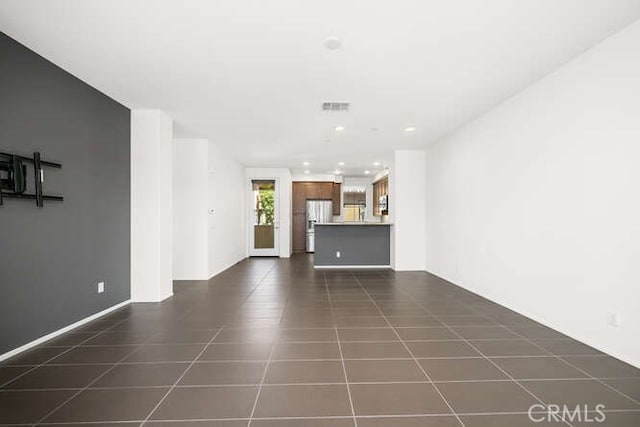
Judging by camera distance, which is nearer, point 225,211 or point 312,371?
point 312,371

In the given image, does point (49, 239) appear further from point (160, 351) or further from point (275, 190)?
point (275, 190)

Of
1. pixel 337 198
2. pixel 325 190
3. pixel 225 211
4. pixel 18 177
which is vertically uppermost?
pixel 325 190

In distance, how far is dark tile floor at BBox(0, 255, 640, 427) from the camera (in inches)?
69.2

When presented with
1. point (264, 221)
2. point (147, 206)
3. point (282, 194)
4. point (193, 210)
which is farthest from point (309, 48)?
point (264, 221)

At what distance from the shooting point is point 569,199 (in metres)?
2.88

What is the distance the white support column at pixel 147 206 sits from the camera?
4074mm

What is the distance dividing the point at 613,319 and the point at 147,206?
5069 mm

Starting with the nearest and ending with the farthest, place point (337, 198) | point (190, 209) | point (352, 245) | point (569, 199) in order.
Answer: point (569, 199)
point (190, 209)
point (352, 245)
point (337, 198)

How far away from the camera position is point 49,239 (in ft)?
9.28

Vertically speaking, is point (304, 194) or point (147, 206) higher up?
point (304, 194)

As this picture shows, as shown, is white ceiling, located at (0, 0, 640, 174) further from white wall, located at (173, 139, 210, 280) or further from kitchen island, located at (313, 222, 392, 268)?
kitchen island, located at (313, 222, 392, 268)

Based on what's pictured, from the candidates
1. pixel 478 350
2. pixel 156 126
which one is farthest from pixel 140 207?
pixel 478 350

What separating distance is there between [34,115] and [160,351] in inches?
93.4

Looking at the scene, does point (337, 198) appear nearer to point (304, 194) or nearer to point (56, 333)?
point (304, 194)
